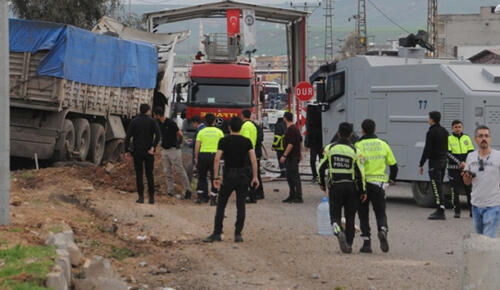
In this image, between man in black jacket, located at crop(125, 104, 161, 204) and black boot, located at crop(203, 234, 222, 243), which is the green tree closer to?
man in black jacket, located at crop(125, 104, 161, 204)

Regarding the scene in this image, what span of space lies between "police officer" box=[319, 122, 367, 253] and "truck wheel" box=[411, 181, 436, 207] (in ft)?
23.8

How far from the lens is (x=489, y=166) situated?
36.4 ft

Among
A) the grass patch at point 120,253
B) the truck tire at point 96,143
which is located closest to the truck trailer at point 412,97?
the truck tire at point 96,143

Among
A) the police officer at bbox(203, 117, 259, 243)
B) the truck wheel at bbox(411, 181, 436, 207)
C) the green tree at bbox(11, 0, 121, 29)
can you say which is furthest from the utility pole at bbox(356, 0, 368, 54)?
the police officer at bbox(203, 117, 259, 243)

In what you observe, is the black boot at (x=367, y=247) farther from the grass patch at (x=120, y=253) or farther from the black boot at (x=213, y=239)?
the grass patch at (x=120, y=253)

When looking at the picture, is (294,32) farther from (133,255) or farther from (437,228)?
(133,255)

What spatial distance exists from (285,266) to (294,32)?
28.5 metres

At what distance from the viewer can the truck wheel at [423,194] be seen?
20266 millimetres

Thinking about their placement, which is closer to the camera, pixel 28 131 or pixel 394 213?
pixel 394 213

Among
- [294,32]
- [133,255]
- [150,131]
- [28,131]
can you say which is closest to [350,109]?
[150,131]

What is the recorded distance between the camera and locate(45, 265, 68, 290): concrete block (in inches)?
346

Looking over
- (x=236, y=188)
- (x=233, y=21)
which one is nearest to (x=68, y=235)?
(x=236, y=188)

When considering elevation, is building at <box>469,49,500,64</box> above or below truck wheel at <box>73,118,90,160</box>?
above

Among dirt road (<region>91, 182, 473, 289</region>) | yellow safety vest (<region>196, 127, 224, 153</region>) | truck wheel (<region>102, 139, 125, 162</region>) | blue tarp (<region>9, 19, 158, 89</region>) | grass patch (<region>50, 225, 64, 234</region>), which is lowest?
dirt road (<region>91, 182, 473, 289</region>)
